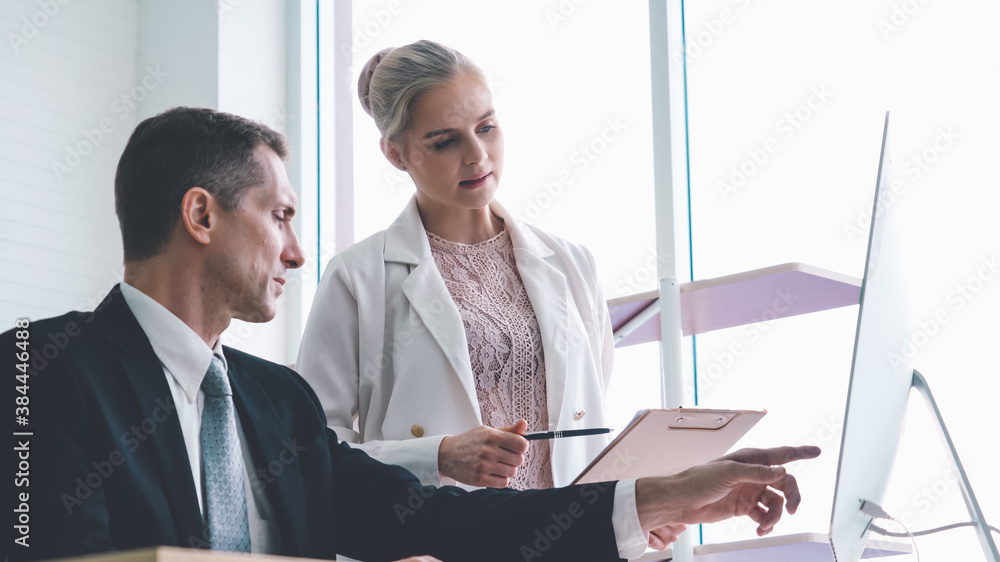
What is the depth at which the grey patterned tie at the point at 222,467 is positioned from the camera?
4.48ft

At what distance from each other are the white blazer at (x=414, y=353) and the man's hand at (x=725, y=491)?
1.71ft

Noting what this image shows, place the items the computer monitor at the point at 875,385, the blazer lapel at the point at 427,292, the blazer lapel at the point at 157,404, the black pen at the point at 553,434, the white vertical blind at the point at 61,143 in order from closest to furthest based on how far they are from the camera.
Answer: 1. the computer monitor at the point at 875,385
2. the blazer lapel at the point at 157,404
3. the black pen at the point at 553,434
4. the blazer lapel at the point at 427,292
5. the white vertical blind at the point at 61,143

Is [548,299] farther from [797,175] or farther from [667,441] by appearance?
[797,175]

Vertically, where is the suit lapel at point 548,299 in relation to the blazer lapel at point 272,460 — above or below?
above

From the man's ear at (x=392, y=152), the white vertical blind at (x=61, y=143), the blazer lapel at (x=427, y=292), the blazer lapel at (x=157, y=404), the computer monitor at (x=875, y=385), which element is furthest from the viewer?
the white vertical blind at (x=61, y=143)

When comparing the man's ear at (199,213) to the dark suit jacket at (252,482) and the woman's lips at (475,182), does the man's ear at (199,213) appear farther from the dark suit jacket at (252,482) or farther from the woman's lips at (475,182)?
the woman's lips at (475,182)

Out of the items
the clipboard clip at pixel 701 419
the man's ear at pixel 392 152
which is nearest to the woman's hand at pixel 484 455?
the clipboard clip at pixel 701 419

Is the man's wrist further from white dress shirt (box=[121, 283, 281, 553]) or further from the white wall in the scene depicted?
the white wall

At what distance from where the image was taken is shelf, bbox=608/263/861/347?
7.06 ft

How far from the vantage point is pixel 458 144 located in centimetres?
201

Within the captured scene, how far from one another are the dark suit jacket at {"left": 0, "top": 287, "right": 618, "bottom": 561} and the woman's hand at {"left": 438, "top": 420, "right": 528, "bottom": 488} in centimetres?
15

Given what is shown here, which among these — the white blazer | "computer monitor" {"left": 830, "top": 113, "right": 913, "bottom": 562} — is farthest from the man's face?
"computer monitor" {"left": 830, "top": 113, "right": 913, "bottom": 562}

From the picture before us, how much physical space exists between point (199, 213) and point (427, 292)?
1.87 ft

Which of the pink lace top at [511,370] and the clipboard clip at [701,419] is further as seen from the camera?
the pink lace top at [511,370]
